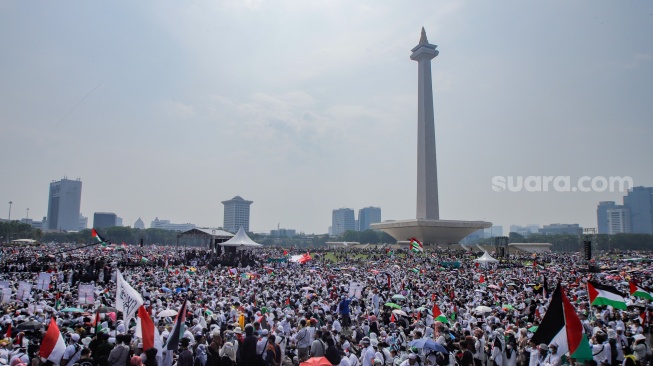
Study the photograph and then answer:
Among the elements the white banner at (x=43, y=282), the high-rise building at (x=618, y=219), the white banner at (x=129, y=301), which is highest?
the high-rise building at (x=618, y=219)

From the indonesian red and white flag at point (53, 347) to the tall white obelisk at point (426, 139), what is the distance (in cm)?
7383

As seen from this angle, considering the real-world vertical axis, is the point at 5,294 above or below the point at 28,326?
above

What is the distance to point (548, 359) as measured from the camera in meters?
9.75

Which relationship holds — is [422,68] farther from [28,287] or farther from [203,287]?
[28,287]

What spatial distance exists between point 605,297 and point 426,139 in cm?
6682

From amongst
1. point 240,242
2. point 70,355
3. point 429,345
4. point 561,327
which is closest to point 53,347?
point 70,355

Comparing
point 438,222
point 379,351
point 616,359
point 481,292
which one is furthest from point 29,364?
point 438,222

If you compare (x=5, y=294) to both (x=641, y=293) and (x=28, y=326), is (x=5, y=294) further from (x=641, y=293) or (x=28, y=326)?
(x=641, y=293)

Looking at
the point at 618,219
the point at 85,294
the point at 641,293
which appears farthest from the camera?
the point at 618,219

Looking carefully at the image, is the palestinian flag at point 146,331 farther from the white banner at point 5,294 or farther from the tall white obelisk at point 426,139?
the tall white obelisk at point 426,139

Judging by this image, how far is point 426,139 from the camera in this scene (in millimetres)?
79125

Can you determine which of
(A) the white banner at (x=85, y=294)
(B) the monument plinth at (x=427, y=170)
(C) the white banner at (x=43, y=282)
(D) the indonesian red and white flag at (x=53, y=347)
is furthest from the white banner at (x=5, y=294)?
(B) the monument plinth at (x=427, y=170)

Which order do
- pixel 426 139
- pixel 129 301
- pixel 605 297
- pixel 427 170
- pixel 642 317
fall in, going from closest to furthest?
1. pixel 129 301
2. pixel 605 297
3. pixel 642 317
4. pixel 426 139
5. pixel 427 170

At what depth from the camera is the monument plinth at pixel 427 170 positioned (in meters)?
79.1
